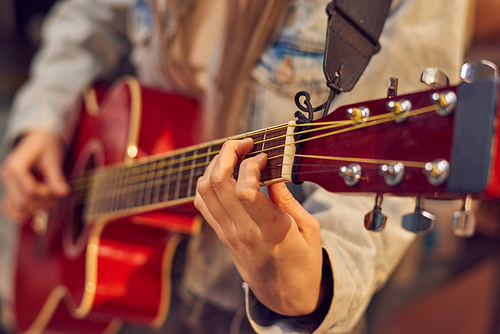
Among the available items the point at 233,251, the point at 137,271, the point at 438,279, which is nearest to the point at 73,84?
the point at 137,271

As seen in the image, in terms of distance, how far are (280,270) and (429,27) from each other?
0.39 metres

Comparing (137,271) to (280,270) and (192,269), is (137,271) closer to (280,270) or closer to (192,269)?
(192,269)

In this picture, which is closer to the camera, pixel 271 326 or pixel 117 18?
pixel 271 326

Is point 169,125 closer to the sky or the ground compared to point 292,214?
closer to the sky

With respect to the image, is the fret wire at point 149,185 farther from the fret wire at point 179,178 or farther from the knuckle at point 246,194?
→ the knuckle at point 246,194

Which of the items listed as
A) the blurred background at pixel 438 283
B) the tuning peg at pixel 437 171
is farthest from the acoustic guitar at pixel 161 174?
the blurred background at pixel 438 283

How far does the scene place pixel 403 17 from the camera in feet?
1.61

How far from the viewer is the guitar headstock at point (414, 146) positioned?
0.24m

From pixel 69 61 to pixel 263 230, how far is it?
0.85 meters

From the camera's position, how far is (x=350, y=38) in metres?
0.40

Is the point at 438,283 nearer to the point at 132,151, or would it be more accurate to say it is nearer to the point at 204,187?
the point at 132,151

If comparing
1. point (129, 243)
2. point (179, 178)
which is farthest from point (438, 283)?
point (179, 178)

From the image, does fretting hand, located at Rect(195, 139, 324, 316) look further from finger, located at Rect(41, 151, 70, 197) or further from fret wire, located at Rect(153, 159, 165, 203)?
finger, located at Rect(41, 151, 70, 197)

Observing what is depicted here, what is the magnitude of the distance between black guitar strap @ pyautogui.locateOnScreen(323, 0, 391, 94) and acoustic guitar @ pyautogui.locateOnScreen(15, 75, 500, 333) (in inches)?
2.8
